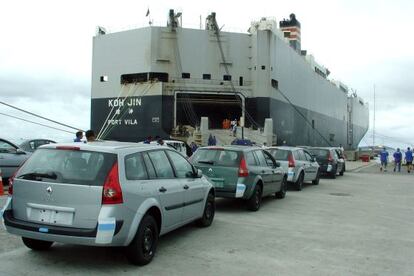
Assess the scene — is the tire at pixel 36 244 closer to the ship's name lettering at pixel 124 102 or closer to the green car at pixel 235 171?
the green car at pixel 235 171

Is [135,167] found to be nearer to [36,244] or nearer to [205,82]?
[36,244]

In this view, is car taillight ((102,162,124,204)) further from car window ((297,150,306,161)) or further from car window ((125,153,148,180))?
car window ((297,150,306,161))

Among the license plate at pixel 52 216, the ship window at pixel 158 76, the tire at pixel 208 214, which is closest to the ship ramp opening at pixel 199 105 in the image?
the ship window at pixel 158 76

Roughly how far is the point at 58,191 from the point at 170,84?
25.1m

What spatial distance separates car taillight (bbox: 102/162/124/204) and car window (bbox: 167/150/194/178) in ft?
5.54

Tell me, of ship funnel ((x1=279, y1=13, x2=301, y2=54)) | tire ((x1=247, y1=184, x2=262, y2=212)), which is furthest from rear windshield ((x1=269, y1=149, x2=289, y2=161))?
ship funnel ((x1=279, y1=13, x2=301, y2=54))

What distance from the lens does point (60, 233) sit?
5254 millimetres

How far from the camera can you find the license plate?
531cm

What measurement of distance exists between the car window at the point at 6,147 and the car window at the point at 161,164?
7391mm

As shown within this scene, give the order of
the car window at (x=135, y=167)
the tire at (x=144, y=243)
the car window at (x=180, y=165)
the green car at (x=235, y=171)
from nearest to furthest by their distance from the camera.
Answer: the tire at (x=144, y=243) < the car window at (x=135, y=167) < the car window at (x=180, y=165) < the green car at (x=235, y=171)

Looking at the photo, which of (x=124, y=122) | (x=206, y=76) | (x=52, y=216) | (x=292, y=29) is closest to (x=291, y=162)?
(x=52, y=216)

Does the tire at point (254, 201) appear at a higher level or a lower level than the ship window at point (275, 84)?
lower

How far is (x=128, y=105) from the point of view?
3091cm

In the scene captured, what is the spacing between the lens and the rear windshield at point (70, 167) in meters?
5.44
